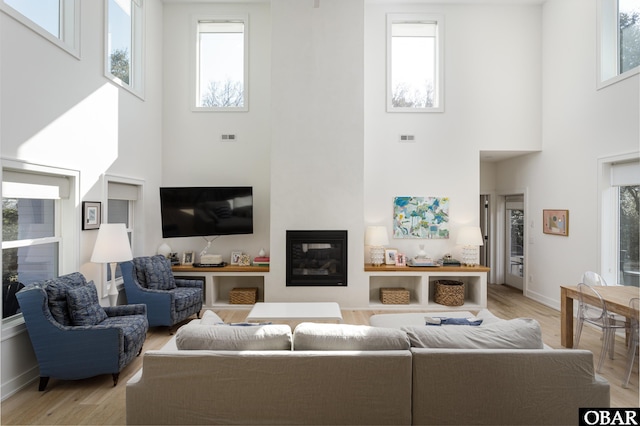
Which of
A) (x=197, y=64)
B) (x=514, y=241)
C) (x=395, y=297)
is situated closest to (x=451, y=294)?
(x=395, y=297)

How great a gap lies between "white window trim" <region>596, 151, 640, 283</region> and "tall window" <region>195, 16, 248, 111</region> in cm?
534

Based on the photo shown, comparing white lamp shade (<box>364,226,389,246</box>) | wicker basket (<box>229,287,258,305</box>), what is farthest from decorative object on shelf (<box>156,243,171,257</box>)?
white lamp shade (<box>364,226,389,246</box>)

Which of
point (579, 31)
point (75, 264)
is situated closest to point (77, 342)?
point (75, 264)

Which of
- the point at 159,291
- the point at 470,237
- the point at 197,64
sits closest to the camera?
the point at 159,291

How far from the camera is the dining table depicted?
3.12 meters

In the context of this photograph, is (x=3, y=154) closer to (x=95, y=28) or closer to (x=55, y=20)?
(x=55, y=20)

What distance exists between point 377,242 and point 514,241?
3.08m

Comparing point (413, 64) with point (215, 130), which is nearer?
point (215, 130)

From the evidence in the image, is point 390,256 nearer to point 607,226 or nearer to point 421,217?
point 421,217

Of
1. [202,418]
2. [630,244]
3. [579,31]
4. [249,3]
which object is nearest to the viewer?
[202,418]

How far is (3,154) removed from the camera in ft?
9.03

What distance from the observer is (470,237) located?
5.54m

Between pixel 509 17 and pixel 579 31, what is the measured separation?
4.06ft

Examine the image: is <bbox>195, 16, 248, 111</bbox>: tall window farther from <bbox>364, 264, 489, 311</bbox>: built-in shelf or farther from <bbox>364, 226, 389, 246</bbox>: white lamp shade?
<bbox>364, 264, 489, 311</bbox>: built-in shelf
